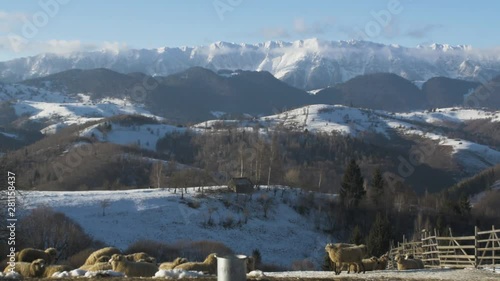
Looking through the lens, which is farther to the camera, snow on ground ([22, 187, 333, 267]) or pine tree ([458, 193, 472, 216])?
pine tree ([458, 193, 472, 216])

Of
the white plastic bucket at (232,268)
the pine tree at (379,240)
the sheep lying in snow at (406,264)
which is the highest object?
the white plastic bucket at (232,268)

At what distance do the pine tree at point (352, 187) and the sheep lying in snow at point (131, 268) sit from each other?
258ft

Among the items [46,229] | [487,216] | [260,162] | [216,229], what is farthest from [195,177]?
[487,216]

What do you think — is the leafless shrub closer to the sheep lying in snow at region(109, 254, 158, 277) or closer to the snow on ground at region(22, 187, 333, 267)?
the snow on ground at region(22, 187, 333, 267)

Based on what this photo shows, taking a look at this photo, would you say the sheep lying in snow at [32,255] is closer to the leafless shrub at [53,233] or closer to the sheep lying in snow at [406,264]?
the sheep lying in snow at [406,264]

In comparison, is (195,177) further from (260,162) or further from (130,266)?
(130,266)

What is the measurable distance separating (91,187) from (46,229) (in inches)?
2915

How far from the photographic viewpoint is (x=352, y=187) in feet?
320

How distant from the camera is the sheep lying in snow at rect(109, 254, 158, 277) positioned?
20906 mm

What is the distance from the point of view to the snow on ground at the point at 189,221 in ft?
246

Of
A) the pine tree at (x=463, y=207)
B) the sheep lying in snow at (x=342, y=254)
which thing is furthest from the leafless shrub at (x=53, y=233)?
the pine tree at (x=463, y=207)

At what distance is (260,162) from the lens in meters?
107

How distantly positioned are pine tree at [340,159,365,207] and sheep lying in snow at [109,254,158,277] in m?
78.6

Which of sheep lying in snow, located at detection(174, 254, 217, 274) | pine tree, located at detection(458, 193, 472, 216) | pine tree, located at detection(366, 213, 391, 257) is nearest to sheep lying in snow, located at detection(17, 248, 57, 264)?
sheep lying in snow, located at detection(174, 254, 217, 274)
